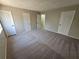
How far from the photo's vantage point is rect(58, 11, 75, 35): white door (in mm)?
3924

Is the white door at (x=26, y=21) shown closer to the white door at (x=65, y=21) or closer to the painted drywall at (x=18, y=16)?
the painted drywall at (x=18, y=16)

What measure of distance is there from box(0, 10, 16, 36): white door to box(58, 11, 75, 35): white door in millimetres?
4088

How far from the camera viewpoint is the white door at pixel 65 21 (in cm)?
392

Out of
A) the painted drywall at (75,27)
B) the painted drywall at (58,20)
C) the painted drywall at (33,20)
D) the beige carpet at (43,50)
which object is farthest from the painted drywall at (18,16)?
the painted drywall at (75,27)

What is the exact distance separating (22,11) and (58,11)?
10.9 ft

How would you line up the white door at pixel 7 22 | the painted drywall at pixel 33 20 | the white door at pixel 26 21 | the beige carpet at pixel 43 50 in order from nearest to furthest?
the beige carpet at pixel 43 50, the white door at pixel 7 22, the white door at pixel 26 21, the painted drywall at pixel 33 20

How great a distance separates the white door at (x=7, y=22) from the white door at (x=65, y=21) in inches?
161

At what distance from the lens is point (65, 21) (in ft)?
14.1

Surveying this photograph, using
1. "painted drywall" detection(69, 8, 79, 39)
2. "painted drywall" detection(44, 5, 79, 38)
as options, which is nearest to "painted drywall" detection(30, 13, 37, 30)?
"painted drywall" detection(44, 5, 79, 38)

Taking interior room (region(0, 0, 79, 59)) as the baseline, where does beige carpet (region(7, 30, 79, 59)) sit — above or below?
below

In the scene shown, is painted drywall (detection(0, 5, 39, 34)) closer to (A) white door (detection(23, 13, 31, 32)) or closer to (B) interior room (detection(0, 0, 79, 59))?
(B) interior room (detection(0, 0, 79, 59))

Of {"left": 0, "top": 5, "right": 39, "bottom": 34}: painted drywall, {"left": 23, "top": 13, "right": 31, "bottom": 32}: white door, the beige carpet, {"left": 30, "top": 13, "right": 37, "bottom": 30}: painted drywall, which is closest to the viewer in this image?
the beige carpet

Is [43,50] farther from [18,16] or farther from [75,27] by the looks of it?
[18,16]

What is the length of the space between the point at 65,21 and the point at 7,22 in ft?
14.8
